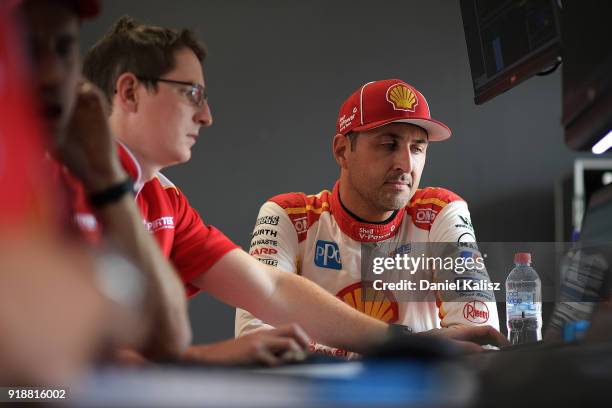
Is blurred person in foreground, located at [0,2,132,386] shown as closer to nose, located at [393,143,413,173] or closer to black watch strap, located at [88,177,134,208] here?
black watch strap, located at [88,177,134,208]

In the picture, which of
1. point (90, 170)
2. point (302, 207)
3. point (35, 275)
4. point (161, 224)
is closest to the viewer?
point (35, 275)

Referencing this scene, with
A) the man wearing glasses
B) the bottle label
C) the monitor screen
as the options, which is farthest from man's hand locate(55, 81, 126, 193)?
the bottle label

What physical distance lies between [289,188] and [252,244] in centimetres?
24

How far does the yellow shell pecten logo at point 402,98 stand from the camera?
1.57m

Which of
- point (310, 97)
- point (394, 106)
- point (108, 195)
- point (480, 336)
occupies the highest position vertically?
point (310, 97)

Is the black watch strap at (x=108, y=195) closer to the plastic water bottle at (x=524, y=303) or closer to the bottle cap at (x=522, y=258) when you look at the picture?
the plastic water bottle at (x=524, y=303)

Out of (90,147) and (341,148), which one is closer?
(90,147)

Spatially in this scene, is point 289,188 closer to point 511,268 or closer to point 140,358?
point 511,268

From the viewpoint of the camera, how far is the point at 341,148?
1748 millimetres

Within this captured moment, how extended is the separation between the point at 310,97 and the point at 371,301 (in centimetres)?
60

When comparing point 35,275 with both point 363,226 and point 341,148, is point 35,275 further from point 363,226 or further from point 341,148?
point 341,148

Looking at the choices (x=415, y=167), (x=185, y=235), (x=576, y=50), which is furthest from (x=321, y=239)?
(x=576, y=50)

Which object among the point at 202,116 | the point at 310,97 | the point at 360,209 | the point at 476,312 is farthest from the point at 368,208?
the point at 202,116

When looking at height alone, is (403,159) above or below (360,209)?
above
